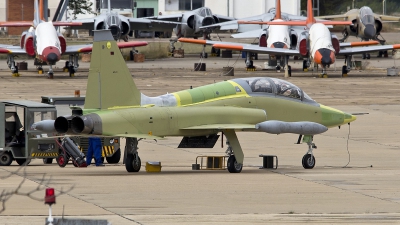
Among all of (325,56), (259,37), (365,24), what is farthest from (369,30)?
(325,56)

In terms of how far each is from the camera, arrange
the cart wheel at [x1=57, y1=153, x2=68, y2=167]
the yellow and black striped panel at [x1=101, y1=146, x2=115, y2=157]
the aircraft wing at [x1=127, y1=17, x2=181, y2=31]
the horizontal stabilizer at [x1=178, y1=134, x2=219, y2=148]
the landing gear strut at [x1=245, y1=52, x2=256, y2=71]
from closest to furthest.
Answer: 1. the horizontal stabilizer at [x1=178, y1=134, x2=219, y2=148]
2. the cart wheel at [x1=57, y1=153, x2=68, y2=167]
3. the yellow and black striped panel at [x1=101, y1=146, x2=115, y2=157]
4. the landing gear strut at [x1=245, y1=52, x2=256, y2=71]
5. the aircraft wing at [x1=127, y1=17, x2=181, y2=31]

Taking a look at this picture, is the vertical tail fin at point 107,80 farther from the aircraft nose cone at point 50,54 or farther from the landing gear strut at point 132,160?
the aircraft nose cone at point 50,54

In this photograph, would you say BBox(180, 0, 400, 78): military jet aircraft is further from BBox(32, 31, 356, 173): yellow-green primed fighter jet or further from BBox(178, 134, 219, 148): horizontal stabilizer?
BBox(178, 134, 219, 148): horizontal stabilizer

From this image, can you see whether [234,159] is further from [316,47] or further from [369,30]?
[369,30]

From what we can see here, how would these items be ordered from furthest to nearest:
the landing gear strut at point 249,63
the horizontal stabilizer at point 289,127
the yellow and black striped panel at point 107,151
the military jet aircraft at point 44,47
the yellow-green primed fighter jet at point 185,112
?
the landing gear strut at point 249,63, the military jet aircraft at point 44,47, the yellow and black striped panel at point 107,151, the horizontal stabilizer at point 289,127, the yellow-green primed fighter jet at point 185,112

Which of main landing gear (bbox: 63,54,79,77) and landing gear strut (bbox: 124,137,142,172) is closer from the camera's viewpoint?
landing gear strut (bbox: 124,137,142,172)

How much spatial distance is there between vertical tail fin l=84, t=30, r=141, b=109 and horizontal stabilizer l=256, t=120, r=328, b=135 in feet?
8.53

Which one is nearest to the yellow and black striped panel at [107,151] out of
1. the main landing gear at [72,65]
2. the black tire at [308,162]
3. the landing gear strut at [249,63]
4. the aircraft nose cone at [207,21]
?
A: the black tire at [308,162]

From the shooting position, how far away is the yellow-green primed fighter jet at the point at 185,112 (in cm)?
1659

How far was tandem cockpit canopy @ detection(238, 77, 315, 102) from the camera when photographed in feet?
60.6

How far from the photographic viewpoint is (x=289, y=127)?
17641mm

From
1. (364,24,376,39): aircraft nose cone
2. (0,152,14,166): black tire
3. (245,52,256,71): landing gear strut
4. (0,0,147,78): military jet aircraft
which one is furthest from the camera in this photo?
(364,24,376,39): aircraft nose cone

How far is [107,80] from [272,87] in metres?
3.66

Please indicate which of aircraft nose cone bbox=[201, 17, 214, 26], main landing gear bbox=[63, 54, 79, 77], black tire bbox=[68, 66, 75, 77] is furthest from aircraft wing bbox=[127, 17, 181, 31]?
black tire bbox=[68, 66, 75, 77]
